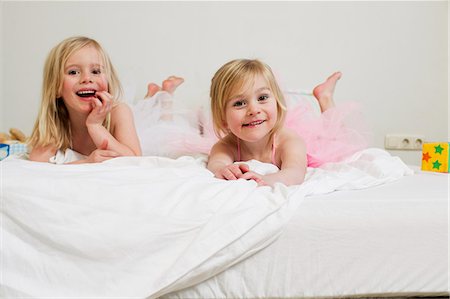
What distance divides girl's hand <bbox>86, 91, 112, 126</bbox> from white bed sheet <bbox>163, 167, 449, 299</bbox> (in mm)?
691

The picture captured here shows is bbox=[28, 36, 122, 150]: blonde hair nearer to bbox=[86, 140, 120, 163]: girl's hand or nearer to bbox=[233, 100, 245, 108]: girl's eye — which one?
bbox=[86, 140, 120, 163]: girl's hand

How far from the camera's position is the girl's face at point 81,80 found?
124 centimetres

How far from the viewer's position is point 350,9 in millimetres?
2141

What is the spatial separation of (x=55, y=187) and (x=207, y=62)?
4.87 feet

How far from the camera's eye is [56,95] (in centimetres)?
129

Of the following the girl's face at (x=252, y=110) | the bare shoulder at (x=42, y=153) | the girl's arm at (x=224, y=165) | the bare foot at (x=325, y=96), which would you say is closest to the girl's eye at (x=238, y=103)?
the girl's face at (x=252, y=110)

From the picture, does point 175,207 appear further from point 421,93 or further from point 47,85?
point 421,93

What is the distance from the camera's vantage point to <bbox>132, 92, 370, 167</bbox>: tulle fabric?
4.65 feet

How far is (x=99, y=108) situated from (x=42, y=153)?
219 mm

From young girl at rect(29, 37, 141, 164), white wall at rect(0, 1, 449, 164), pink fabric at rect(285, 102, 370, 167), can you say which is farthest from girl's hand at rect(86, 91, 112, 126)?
white wall at rect(0, 1, 449, 164)

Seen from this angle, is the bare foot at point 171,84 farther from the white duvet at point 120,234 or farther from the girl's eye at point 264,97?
the white duvet at point 120,234

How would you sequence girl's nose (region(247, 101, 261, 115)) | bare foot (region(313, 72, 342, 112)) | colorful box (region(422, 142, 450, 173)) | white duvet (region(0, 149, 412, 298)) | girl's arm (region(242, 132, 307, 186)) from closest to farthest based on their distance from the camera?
white duvet (region(0, 149, 412, 298)) → girl's arm (region(242, 132, 307, 186)) → girl's nose (region(247, 101, 261, 115)) → colorful box (region(422, 142, 450, 173)) → bare foot (region(313, 72, 342, 112))

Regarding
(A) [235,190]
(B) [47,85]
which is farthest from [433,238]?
(B) [47,85]

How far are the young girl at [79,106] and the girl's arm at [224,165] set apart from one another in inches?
9.9
